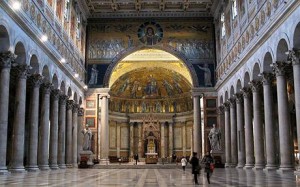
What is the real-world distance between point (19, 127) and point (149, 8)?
21.9 m

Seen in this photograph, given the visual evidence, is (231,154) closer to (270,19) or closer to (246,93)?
(246,93)

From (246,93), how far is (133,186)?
62.1 ft

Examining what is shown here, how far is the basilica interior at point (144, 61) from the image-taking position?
21453mm

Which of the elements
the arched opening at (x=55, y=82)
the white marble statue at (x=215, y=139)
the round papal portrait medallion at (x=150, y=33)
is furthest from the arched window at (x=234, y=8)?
the arched opening at (x=55, y=82)

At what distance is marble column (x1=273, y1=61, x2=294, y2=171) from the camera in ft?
69.3

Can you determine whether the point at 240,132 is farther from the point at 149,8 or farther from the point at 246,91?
the point at 149,8

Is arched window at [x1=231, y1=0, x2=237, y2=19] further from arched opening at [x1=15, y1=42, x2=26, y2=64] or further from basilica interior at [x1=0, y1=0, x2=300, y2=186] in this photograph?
arched opening at [x1=15, y1=42, x2=26, y2=64]

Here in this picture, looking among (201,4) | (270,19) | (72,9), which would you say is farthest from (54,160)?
(201,4)

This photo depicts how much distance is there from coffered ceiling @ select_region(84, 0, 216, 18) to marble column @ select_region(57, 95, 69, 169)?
35.7 feet

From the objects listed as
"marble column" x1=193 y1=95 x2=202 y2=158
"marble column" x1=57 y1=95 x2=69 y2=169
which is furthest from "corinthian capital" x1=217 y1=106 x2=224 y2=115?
"marble column" x1=57 y1=95 x2=69 y2=169

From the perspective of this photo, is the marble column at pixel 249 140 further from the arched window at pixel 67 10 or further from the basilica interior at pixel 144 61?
the arched window at pixel 67 10

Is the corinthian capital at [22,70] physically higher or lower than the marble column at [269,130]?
higher

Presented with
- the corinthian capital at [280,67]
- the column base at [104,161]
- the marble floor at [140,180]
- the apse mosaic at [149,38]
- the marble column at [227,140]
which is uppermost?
the apse mosaic at [149,38]

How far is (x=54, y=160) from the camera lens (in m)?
29.3
